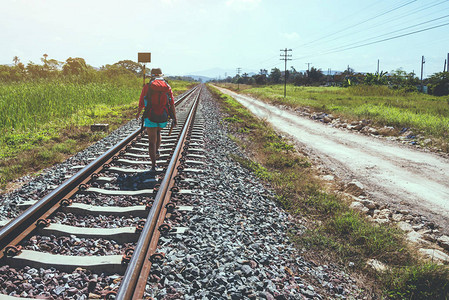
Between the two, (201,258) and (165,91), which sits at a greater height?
(165,91)

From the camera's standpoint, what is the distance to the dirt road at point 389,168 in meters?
5.78

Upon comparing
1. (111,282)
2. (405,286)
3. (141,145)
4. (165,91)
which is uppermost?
(165,91)

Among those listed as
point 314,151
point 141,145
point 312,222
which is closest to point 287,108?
point 314,151

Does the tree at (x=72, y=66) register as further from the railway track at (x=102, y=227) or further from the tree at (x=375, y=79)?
the tree at (x=375, y=79)

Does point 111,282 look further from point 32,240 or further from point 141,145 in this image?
point 141,145

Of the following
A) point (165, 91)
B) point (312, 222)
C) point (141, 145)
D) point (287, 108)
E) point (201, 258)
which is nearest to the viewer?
point (201, 258)

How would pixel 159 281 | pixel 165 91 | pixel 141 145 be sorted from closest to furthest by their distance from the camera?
pixel 159 281 → pixel 165 91 → pixel 141 145

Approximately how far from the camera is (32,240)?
292cm

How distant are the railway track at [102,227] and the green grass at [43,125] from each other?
6.44ft

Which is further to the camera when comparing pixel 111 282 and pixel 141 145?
pixel 141 145

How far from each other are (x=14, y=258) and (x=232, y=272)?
6.58ft

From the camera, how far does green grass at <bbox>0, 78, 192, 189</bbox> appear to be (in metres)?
6.03

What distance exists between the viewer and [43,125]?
8750 mm

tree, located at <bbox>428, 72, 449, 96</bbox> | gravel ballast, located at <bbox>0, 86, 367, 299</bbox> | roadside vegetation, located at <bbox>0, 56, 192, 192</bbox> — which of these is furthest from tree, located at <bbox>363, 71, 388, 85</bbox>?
gravel ballast, located at <bbox>0, 86, 367, 299</bbox>
